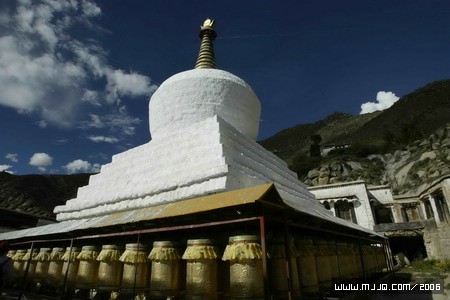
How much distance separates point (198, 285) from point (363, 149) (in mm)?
53214

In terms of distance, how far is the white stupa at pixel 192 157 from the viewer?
7184mm

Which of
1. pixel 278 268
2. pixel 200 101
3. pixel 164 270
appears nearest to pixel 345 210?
pixel 200 101

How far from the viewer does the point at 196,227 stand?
4289mm

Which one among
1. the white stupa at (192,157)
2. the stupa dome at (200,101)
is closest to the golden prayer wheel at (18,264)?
the white stupa at (192,157)

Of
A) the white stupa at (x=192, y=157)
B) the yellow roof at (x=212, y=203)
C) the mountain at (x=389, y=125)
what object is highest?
the mountain at (x=389, y=125)

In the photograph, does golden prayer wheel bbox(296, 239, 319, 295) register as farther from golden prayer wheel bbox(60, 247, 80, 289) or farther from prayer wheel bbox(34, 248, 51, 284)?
prayer wheel bbox(34, 248, 51, 284)

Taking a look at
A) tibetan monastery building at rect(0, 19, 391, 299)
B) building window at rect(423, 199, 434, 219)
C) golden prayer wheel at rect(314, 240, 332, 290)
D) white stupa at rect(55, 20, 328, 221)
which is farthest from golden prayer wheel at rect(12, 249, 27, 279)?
building window at rect(423, 199, 434, 219)

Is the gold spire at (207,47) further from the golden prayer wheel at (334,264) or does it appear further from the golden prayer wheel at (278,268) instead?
the golden prayer wheel at (278,268)

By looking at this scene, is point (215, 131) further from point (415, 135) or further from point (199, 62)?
point (415, 135)

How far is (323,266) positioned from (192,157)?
4276mm

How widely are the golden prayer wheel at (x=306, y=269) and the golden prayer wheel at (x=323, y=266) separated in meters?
0.37

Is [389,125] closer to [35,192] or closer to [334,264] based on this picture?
[334,264]

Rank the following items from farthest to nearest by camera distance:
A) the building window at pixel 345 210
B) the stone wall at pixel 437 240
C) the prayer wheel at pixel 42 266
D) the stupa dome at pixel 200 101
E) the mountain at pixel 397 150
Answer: the mountain at pixel 397 150
the building window at pixel 345 210
the stone wall at pixel 437 240
the stupa dome at pixel 200 101
the prayer wheel at pixel 42 266

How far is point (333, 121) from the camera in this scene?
10869 centimetres
